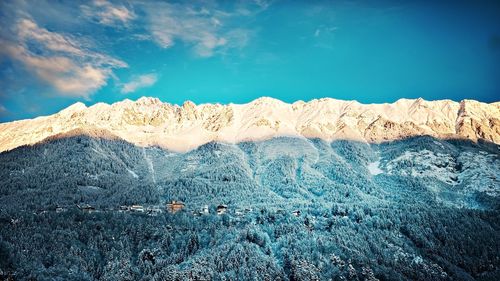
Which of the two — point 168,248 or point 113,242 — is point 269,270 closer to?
point 168,248

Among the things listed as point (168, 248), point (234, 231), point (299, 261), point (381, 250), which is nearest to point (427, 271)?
point (381, 250)

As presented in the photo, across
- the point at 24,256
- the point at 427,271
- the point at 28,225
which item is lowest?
the point at 427,271

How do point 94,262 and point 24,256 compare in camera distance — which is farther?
point 94,262

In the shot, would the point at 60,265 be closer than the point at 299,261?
Yes

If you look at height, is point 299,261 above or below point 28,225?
below

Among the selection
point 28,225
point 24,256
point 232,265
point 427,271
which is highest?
point 28,225

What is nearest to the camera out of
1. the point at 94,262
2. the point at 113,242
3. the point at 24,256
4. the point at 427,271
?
the point at 24,256

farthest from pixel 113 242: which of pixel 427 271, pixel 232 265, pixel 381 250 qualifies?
pixel 427 271

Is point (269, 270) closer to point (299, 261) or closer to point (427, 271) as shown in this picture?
point (299, 261)

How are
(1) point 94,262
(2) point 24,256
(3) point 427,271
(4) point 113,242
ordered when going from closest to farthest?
(2) point 24,256 < (1) point 94,262 < (4) point 113,242 < (3) point 427,271
